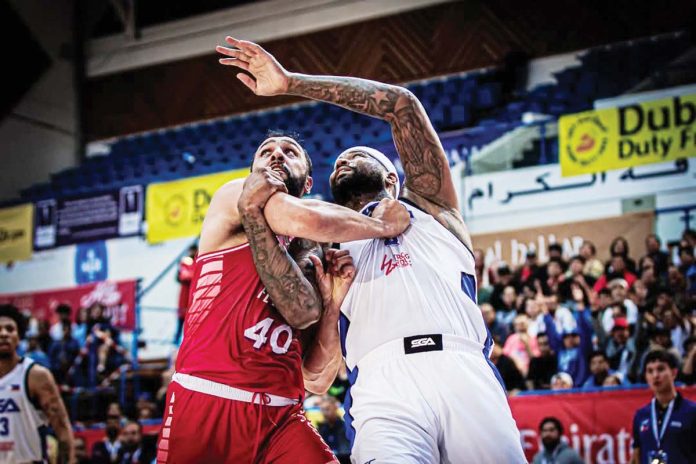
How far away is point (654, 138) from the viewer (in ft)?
39.7

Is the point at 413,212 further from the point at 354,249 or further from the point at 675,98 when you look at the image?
the point at 675,98

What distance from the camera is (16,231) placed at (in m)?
17.4

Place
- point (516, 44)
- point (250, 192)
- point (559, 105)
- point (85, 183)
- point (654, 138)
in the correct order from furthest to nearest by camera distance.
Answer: point (85, 183) → point (516, 44) → point (559, 105) → point (654, 138) → point (250, 192)

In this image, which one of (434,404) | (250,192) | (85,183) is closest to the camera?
(434,404)

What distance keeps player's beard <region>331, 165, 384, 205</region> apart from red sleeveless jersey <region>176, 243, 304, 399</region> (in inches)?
26.5

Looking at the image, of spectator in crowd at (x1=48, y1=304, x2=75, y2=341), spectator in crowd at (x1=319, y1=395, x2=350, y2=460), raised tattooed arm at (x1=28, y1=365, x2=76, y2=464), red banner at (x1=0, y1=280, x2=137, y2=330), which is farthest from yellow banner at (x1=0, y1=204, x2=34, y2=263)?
raised tattooed arm at (x1=28, y1=365, x2=76, y2=464)

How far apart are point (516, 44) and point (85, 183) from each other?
9.99 m

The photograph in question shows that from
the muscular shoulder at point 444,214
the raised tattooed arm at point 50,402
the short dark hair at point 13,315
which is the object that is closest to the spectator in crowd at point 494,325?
the raised tattooed arm at point 50,402

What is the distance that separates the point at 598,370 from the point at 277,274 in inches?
267

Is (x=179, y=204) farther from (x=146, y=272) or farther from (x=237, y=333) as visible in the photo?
(x=237, y=333)

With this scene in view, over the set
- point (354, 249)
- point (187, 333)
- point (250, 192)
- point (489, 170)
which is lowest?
point (187, 333)

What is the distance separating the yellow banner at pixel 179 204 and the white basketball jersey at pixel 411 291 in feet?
32.7

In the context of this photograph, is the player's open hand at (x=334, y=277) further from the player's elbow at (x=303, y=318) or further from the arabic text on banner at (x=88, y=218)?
the arabic text on banner at (x=88, y=218)

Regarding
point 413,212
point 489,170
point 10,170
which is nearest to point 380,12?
point 489,170
